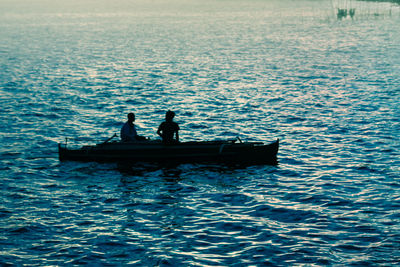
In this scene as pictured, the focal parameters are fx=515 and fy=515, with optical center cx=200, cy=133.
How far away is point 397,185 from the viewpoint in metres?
23.8

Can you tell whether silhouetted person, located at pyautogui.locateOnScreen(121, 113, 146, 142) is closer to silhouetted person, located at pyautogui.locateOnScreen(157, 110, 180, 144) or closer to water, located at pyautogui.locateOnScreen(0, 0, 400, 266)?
→ silhouetted person, located at pyautogui.locateOnScreen(157, 110, 180, 144)

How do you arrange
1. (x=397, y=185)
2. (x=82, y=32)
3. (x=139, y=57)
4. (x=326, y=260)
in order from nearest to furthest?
(x=326, y=260) < (x=397, y=185) < (x=139, y=57) < (x=82, y=32)

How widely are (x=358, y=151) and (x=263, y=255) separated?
13570 millimetres

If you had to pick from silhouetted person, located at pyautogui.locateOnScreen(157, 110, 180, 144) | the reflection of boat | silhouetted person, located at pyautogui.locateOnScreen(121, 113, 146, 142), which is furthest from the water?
silhouetted person, located at pyautogui.locateOnScreen(121, 113, 146, 142)

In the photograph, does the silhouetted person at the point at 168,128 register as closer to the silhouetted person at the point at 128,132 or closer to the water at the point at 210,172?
the silhouetted person at the point at 128,132

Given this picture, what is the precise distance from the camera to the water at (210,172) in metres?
18.3

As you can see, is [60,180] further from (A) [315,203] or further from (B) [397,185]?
(B) [397,185]

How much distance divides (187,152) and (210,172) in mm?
1603

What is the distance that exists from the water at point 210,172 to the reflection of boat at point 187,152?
60cm

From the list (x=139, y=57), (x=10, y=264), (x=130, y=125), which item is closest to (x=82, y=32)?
(x=139, y=57)

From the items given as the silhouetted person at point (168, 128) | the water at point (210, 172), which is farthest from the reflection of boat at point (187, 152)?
the water at point (210, 172)

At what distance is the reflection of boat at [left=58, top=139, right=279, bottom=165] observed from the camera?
2605cm

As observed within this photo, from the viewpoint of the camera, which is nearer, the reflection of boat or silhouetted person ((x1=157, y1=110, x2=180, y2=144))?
silhouetted person ((x1=157, y1=110, x2=180, y2=144))

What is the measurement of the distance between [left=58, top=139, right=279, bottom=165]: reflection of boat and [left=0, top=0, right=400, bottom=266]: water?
1.98 feet
